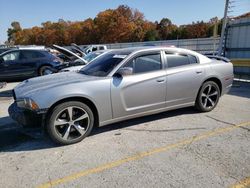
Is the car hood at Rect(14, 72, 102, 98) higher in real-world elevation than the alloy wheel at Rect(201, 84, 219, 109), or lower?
higher

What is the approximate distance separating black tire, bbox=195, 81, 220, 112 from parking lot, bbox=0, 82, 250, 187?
280 millimetres

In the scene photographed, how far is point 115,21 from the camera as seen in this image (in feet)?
221

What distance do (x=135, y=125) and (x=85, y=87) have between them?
1.39 meters

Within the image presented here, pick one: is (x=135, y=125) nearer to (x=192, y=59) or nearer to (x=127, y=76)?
(x=127, y=76)

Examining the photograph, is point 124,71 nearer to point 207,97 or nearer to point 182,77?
point 182,77

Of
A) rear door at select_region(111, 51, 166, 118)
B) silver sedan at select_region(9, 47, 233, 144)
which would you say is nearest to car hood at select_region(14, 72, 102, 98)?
silver sedan at select_region(9, 47, 233, 144)

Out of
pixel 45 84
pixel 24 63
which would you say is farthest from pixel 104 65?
pixel 24 63

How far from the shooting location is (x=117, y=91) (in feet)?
15.1

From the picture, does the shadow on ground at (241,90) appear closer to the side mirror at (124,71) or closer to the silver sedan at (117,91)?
the silver sedan at (117,91)

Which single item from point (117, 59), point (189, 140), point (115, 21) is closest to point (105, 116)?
point (117, 59)

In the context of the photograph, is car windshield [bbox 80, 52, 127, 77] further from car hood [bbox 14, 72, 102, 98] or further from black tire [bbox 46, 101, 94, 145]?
black tire [bbox 46, 101, 94, 145]

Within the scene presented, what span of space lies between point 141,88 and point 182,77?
1.01m

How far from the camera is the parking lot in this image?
10.8ft

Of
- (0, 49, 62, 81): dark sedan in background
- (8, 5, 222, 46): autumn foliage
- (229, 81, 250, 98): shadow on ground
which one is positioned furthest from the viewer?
(8, 5, 222, 46): autumn foliage
